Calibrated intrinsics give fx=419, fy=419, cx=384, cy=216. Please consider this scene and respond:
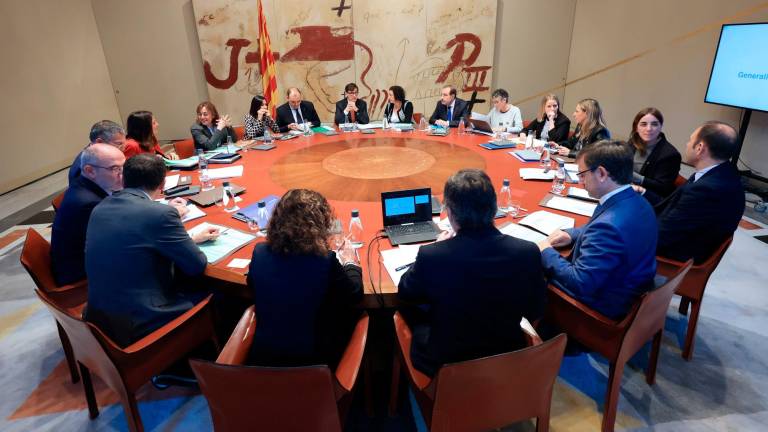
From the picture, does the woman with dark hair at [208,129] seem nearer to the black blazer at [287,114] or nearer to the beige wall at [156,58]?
the black blazer at [287,114]

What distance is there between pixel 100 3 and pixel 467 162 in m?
7.02

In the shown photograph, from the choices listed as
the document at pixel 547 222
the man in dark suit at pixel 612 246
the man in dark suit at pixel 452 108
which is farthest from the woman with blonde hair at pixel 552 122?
the man in dark suit at pixel 612 246

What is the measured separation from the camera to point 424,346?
5.60 feet

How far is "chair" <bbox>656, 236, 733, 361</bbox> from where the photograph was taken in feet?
7.38

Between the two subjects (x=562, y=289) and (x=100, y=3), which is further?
(x=100, y=3)

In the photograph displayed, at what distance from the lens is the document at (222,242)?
222cm

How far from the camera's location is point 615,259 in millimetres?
1821

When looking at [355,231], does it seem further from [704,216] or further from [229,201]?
[704,216]

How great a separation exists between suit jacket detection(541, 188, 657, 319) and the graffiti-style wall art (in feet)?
19.5

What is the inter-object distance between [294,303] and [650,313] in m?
1.51

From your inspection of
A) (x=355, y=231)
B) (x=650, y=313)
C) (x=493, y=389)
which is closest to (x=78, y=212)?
(x=355, y=231)

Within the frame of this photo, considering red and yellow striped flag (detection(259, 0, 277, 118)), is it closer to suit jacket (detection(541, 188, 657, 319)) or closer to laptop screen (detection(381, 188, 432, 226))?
laptop screen (detection(381, 188, 432, 226))

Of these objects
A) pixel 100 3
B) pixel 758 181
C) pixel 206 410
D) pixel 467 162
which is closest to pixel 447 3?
pixel 467 162

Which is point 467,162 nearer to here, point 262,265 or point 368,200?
point 368,200
